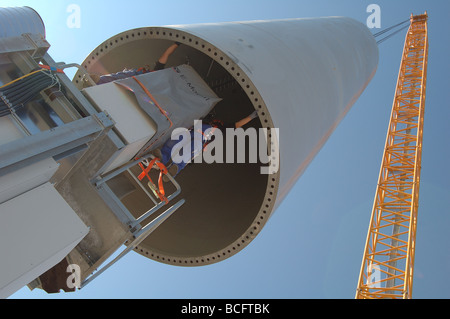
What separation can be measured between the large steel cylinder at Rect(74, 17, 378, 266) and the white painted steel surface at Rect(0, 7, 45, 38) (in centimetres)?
221

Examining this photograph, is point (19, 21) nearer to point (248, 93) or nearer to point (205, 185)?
point (205, 185)

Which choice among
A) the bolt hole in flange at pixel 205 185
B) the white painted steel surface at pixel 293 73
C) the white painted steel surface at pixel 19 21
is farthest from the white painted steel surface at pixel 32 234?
the white painted steel surface at pixel 19 21

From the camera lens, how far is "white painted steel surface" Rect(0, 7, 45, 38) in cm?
693

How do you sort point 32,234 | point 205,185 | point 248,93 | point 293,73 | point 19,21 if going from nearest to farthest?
point 32,234
point 248,93
point 293,73
point 205,185
point 19,21

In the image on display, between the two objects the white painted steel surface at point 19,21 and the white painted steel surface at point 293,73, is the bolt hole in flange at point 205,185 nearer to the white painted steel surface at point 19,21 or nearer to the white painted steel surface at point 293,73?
the white painted steel surface at point 293,73

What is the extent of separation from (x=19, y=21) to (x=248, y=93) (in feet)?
16.4

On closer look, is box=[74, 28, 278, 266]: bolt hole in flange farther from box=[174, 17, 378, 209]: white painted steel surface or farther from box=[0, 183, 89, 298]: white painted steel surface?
box=[0, 183, 89, 298]: white painted steel surface

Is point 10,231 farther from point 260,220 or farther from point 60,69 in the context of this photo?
point 260,220

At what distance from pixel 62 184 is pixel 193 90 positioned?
230 centimetres

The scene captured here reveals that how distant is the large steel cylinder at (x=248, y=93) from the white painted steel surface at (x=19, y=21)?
2.21m

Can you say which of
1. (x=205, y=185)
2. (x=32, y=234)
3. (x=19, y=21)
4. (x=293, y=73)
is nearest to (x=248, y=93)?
(x=293, y=73)

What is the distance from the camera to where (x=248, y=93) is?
447cm

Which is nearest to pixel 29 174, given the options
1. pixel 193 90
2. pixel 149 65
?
pixel 193 90

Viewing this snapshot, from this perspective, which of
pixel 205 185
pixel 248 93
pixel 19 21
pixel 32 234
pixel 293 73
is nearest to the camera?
pixel 32 234
